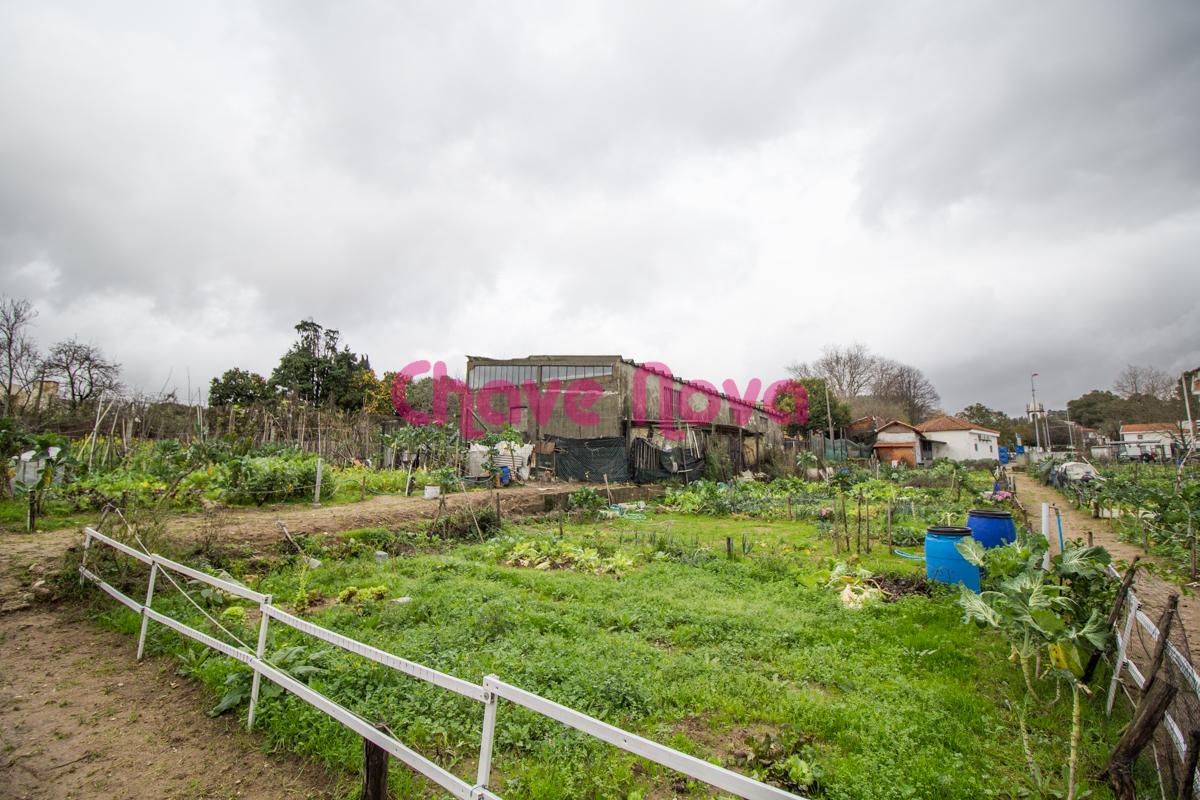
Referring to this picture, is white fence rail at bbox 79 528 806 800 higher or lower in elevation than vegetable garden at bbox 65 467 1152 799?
higher

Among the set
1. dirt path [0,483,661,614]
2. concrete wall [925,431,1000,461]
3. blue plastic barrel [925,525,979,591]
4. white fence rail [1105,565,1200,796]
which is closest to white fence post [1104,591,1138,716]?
white fence rail [1105,565,1200,796]

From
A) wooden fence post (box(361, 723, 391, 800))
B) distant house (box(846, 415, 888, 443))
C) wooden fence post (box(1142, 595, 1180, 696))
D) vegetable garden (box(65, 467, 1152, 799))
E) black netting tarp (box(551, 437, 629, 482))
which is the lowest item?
vegetable garden (box(65, 467, 1152, 799))

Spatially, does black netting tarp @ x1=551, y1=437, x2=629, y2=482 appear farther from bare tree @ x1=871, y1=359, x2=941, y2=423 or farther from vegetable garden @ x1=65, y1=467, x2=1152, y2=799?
bare tree @ x1=871, y1=359, x2=941, y2=423

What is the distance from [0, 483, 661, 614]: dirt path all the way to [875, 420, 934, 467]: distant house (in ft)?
115

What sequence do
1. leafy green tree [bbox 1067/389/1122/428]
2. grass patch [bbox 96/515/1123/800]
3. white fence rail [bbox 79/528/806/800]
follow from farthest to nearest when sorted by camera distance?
1. leafy green tree [bbox 1067/389/1122/428]
2. grass patch [bbox 96/515/1123/800]
3. white fence rail [bbox 79/528/806/800]

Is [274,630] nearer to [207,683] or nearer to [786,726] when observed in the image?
[207,683]

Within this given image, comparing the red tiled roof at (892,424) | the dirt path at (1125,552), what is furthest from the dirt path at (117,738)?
the red tiled roof at (892,424)

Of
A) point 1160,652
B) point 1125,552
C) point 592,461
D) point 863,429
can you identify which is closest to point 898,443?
point 863,429

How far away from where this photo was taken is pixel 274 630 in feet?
17.4

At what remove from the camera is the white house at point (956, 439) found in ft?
152

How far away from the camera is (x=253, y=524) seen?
9648 millimetres

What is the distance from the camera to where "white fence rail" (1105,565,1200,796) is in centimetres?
269

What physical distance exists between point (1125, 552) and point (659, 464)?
13.3 meters

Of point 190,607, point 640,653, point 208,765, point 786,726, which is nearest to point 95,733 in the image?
point 208,765
